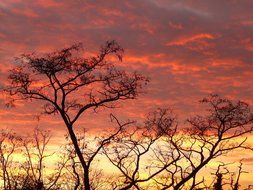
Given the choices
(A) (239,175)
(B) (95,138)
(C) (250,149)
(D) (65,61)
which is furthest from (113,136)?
(A) (239,175)

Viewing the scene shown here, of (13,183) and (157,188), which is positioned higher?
(13,183)

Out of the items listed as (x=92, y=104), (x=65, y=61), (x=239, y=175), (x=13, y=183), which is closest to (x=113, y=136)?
(x=92, y=104)

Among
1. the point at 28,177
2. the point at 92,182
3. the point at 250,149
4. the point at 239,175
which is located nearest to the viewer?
the point at 250,149

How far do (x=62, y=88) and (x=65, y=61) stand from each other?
1581mm

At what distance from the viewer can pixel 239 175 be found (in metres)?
38.4

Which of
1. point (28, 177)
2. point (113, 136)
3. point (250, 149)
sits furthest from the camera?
point (28, 177)

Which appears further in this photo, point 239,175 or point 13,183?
point 13,183

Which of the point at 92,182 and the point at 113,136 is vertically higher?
the point at 92,182

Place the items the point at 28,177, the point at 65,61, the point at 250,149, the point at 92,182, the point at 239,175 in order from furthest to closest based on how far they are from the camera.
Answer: the point at 92,182
the point at 28,177
the point at 239,175
the point at 250,149
the point at 65,61

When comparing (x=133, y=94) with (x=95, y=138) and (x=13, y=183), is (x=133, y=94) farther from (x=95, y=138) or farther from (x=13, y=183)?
(x=13, y=183)

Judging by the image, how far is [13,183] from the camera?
42.4 m

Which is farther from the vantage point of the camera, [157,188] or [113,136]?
[157,188]

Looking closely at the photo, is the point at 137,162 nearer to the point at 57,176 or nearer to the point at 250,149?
the point at 250,149

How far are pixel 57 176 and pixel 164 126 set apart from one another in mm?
Answer: 11486
